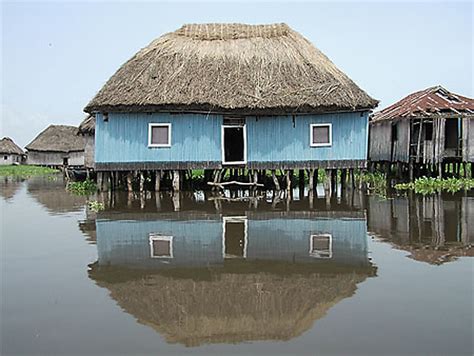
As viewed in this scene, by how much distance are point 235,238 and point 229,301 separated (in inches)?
162

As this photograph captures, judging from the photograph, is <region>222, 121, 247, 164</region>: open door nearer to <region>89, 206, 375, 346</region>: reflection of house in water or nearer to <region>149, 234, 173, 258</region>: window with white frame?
<region>89, 206, 375, 346</region>: reflection of house in water

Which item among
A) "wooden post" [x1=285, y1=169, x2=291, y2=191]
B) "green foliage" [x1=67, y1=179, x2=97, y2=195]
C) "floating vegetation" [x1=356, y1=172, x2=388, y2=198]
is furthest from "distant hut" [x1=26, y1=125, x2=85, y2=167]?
"wooden post" [x1=285, y1=169, x2=291, y2=191]

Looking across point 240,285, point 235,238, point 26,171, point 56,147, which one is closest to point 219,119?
point 235,238

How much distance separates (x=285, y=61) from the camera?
20.9 metres

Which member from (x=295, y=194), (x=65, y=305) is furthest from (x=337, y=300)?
(x=295, y=194)

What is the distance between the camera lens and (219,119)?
2016cm

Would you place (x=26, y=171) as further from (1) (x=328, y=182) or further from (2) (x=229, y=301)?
(2) (x=229, y=301)

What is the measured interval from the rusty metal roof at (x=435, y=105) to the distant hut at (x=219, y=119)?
12.4 feet

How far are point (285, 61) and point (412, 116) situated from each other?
5892 mm

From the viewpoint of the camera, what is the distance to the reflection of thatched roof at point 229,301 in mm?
5750

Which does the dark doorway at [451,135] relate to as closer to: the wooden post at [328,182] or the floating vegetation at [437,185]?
the floating vegetation at [437,185]

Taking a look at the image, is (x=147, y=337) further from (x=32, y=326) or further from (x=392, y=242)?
(x=392, y=242)

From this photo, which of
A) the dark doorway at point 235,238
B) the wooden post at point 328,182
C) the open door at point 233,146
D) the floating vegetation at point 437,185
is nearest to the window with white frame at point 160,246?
the dark doorway at point 235,238

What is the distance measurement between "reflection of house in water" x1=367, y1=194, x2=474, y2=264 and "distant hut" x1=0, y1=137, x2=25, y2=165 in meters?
59.2
